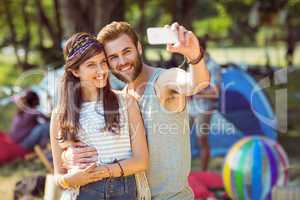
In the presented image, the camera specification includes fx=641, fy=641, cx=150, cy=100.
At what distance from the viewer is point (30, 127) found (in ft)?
24.3

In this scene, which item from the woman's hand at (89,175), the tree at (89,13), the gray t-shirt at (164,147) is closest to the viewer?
the woman's hand at (89,175)

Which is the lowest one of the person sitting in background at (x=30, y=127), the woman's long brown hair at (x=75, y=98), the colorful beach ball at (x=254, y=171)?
the colorful beach ball at (x=254, y=171)

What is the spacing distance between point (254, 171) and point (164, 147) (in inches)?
107

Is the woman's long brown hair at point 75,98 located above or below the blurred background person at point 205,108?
above

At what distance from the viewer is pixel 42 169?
7.00 m

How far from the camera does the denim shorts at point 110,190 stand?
2.34m

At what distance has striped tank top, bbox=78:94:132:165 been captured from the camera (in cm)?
236

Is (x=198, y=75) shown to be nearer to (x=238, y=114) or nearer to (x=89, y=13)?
(x=238, y=114)

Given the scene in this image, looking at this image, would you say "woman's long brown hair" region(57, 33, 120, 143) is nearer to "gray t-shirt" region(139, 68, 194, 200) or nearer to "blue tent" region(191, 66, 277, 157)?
"gray t-shirt" region(139, 68, 194, 200)

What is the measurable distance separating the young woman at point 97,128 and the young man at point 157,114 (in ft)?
0.16

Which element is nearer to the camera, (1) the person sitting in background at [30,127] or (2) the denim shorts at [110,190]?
(2) the denim shorts at [110,190]

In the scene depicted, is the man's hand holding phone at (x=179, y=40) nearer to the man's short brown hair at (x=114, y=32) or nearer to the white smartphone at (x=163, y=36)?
the white smartphone at (x=163, y=36)

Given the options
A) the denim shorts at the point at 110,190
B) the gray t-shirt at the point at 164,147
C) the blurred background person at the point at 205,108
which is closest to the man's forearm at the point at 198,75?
the gray t-shirt at the point at 164,147

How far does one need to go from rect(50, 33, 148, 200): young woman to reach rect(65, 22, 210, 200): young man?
1.9 inches
